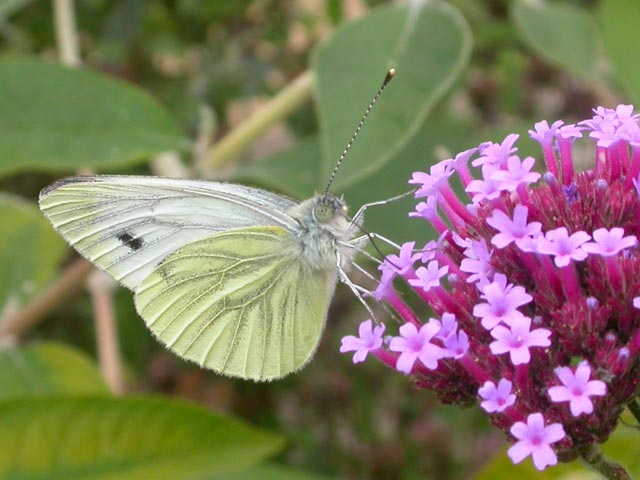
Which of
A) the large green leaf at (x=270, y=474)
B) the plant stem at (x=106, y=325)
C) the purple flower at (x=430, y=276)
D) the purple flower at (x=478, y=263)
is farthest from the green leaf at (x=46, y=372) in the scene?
the purple flower at (x=478, y=263)

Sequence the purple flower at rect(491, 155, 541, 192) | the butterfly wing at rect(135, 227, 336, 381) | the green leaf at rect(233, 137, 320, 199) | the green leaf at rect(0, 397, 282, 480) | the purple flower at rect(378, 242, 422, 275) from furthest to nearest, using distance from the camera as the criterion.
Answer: the green leaf at rect(233, 137, 320, 199) < the green leaf at rect(0, 397, 282, 480) < the butterfly wing at rect(135, 227, 336, 381) < the purple flower at rect(378, 242, 422, 275) < the purple flower at rect(491, 155, 541, 192)

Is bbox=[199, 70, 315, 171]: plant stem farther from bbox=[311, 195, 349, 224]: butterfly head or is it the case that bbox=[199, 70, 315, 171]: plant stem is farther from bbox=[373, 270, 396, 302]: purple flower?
bbox=[373, 270, 396, 302]: purple flower

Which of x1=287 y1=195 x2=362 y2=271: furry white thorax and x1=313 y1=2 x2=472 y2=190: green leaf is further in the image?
x1=313 y1=2 x2=472 y2=190: green leaf

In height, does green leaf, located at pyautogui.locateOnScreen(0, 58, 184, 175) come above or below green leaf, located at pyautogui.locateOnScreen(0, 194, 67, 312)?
above

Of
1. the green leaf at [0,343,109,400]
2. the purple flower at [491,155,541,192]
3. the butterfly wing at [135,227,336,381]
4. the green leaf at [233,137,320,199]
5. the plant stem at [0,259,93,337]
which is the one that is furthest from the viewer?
the plant stem at [0,259,93,337]

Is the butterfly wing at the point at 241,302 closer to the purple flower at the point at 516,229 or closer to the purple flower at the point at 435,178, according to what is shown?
the purple flower at the point at 435,178

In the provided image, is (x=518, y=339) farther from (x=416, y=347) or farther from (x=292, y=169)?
(x=292, y=169)

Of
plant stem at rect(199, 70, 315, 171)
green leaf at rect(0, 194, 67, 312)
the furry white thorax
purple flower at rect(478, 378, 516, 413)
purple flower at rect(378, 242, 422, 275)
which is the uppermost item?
plant stem at rect(199, 70, 315, 171)

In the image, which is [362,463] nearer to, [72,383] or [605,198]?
[72,383]

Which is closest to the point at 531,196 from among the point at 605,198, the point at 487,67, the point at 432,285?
the point at 605,198

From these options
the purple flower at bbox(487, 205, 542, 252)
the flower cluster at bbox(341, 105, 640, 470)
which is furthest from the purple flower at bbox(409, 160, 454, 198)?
the purple flower at bbox(487, 205, 542, 252)
